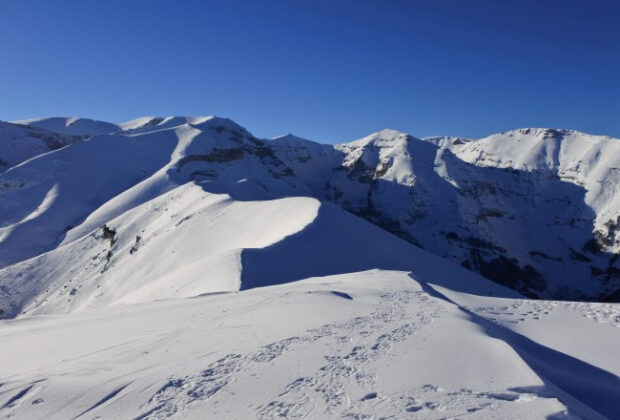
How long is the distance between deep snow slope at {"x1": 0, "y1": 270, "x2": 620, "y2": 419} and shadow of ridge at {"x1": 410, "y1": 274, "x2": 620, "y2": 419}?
0.05 m

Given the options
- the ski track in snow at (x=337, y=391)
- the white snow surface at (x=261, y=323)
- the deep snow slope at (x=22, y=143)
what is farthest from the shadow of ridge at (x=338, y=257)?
the deep snow slope at (x=22, y=143)

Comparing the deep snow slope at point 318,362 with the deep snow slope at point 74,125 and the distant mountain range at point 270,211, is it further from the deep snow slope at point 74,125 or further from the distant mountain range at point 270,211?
the deep snow slope at point 74,125

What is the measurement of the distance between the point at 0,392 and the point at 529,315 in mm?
14538

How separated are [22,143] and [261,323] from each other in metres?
117

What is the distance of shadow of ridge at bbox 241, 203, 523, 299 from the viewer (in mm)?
24312

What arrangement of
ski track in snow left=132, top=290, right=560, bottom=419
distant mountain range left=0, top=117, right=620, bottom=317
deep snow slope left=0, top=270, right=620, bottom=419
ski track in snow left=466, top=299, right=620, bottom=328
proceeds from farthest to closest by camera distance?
distant mountain range left=0, top=117, right=620, bottom=317 → ski track in snow left=466, top=299, right=620, bottom=328 → deep snow slope left=0, top=270, right=620, bottom=419 → ski track in snow left=132, top=290, right=560, bottom=419

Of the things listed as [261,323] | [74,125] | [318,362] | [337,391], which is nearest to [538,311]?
[261,323]

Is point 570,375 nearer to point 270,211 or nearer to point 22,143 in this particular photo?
point 270,211

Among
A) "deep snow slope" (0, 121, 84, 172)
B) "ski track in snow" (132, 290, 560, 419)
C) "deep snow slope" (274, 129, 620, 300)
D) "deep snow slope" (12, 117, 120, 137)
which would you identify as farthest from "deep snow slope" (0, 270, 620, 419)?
"deep snow slope" (12, 117, 120, 137)

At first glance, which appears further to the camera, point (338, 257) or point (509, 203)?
point (509, 203)

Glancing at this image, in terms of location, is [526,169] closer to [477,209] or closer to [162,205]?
[477,209]

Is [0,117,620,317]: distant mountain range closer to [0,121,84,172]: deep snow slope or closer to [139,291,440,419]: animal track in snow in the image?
[0,121,84,172]: deep snow slope

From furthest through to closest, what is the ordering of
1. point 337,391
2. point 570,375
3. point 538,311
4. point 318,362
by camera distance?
point 538,311, point 570,375, point 318,362, point 337,391

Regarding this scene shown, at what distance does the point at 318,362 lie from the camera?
326 inches
